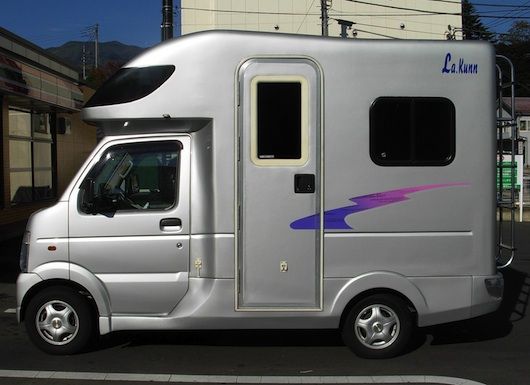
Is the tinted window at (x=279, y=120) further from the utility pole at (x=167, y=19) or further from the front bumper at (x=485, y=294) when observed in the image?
the utility pole at (x=167, y=19)

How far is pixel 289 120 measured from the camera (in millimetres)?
4977

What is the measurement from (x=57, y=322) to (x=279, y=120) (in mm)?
2660

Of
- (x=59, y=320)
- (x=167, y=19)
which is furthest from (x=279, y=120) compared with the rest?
(x=167, y=19)

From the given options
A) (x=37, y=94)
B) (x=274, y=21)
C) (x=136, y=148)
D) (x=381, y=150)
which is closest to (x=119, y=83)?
(x=136, y=148)

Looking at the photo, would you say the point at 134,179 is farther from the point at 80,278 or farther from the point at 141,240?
the point at 80,278

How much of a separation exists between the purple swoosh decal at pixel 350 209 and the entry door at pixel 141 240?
1.05 metres

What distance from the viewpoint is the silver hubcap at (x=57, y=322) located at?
17.0ft

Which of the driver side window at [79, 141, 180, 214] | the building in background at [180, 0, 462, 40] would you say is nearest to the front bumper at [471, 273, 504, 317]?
the driver side window at [79, 141, 180, 214]

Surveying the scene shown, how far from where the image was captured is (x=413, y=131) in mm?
5055

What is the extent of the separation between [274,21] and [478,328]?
42.9m

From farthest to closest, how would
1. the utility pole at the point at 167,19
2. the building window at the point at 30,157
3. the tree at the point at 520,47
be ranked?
the tree at the point at 520,47
the building window at the point at 30,157
the utility pole at the point at 167,19

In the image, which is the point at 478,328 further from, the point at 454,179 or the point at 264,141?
the point at 264,141

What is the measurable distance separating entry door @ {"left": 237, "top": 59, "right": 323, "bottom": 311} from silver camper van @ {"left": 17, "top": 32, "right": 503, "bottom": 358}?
0.5 inches

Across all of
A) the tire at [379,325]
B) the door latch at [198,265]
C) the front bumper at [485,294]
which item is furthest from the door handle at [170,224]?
the front bumper at [485,294]
